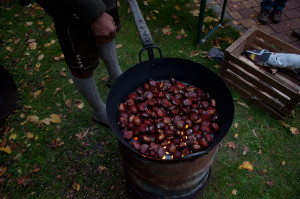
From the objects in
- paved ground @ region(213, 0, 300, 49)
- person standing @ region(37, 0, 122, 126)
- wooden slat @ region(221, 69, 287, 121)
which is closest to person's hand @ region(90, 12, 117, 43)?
person standing @ region(37, 0, 122, 126)

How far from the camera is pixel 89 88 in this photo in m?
2.29

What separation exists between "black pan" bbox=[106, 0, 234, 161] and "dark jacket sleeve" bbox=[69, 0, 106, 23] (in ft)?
1.54

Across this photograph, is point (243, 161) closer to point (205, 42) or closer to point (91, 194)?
point (91, 194)

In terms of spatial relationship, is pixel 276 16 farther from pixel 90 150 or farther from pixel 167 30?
pixel 90 150

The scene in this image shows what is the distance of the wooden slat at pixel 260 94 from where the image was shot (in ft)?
8.95

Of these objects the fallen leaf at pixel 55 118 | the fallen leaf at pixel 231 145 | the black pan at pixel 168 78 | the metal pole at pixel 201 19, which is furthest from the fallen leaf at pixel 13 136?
the metal pole at pixel 201 19

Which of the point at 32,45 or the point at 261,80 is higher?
the point at 261,80

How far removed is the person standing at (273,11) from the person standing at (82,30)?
300cm

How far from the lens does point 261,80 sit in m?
2.99

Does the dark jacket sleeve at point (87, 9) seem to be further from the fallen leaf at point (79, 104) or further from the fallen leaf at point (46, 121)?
the fallen leaf at point (46, 121)

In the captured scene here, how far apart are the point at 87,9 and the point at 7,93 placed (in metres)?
2.45

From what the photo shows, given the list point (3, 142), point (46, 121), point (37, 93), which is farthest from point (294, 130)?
point (3, 142)

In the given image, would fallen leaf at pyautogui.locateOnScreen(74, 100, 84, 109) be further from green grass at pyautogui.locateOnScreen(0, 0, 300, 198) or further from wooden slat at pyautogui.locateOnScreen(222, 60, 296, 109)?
wooden slat at pyautogui.locateOnScreen(222, 60, 296, 109)

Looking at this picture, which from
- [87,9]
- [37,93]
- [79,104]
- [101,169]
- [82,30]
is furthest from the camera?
[37,93]
